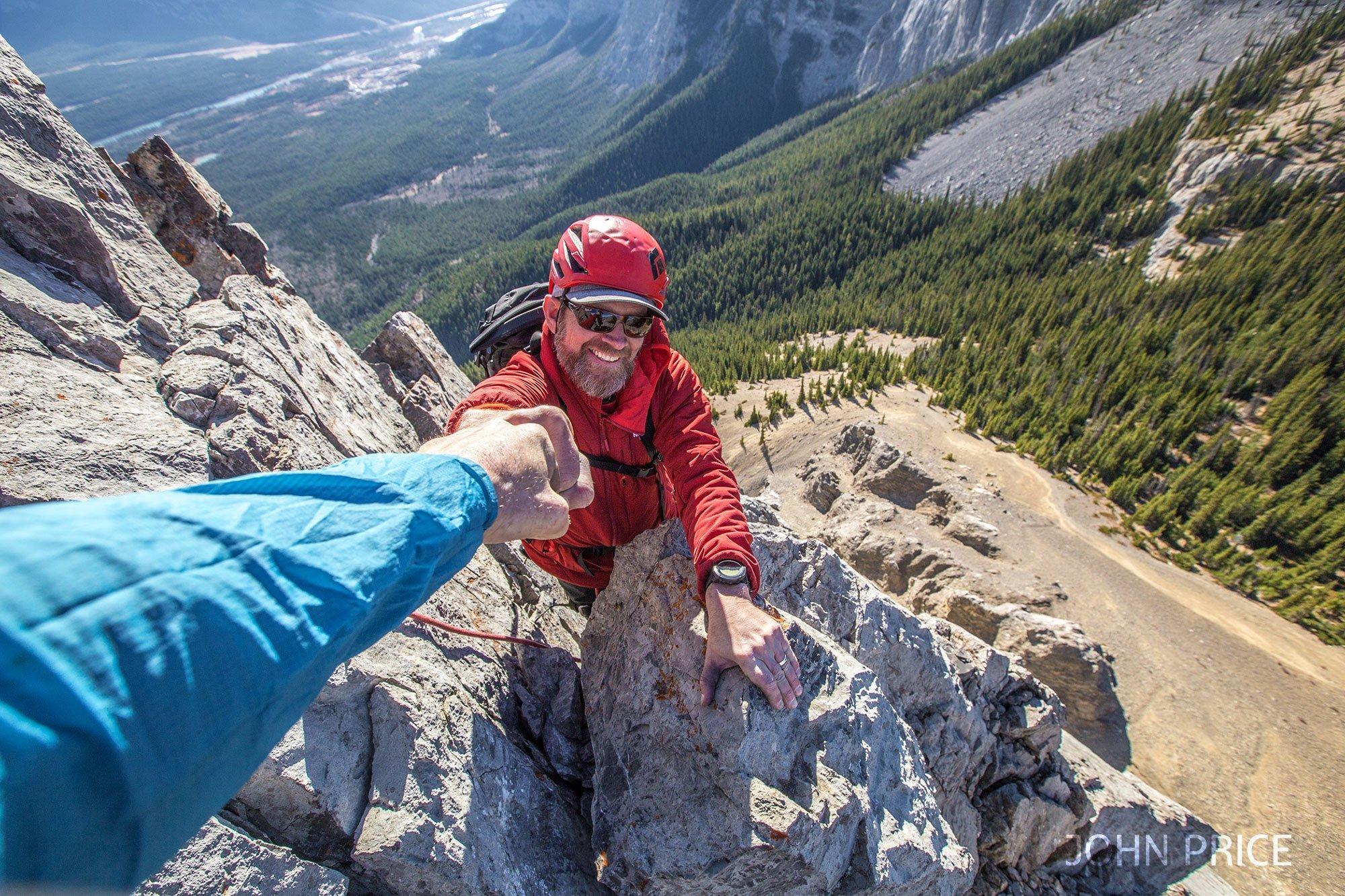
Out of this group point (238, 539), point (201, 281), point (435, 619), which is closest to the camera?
point (238, 539)

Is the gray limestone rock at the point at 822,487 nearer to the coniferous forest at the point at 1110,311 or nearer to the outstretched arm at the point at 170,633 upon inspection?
the coniferous forest at the point at 1110,311

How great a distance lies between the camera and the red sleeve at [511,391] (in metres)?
3.32

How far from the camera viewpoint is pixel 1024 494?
1399 cm

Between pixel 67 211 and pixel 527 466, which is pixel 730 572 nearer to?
pixel 527 466

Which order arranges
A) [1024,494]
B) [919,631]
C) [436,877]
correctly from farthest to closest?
[1024,494]
[919,631]
[436,877]

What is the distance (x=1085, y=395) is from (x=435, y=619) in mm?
22420

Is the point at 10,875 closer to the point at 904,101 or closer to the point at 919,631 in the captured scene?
the point at 919,631

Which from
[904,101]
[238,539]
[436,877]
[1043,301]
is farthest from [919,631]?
[904,101]

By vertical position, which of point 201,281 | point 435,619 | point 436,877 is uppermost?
point 201,281

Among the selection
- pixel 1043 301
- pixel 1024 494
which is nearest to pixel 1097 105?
pixel 1043 301

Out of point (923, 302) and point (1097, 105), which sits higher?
point (1097, 105)

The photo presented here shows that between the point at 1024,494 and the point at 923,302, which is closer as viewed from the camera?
the point at 1024,494

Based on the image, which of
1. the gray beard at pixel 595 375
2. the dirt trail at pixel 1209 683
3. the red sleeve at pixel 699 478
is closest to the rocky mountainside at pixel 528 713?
the red sleeve at pixel 699 478

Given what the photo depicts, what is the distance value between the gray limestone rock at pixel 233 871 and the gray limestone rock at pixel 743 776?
5.21 feet
